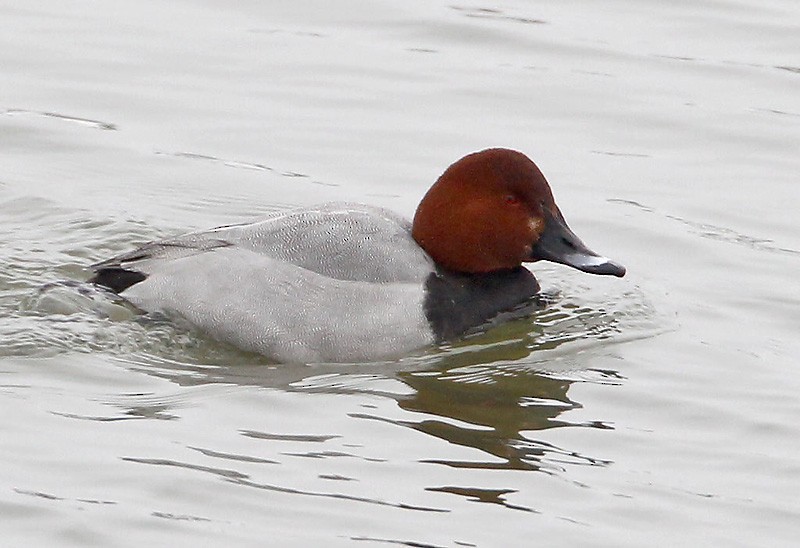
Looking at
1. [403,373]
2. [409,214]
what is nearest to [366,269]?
[403,373]

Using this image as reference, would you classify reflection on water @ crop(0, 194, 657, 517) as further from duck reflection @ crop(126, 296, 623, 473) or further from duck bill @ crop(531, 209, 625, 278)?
duck bill @ crop(531, 209, 625, 278)

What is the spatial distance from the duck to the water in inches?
5.9

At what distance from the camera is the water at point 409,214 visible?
6195mm

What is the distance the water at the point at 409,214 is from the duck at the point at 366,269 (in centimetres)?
15

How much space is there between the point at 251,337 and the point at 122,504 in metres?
1.88

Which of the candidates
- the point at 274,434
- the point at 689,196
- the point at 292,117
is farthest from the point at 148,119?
the point at 274,434

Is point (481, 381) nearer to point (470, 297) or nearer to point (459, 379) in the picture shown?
point (459, 379)

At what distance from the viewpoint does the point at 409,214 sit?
9852mm

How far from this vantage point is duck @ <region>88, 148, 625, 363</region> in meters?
7.76

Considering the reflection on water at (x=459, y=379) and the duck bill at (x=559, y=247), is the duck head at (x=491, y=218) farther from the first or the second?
the reflection on water at (x=459, y=379)

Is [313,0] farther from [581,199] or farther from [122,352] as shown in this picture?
[122,352]

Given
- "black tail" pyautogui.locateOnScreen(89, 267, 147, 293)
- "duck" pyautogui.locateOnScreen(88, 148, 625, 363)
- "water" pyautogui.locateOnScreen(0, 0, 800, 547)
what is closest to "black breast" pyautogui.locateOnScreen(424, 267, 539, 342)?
"duck" pyautogui.locateOnScreen(88, 148, 625, 363)

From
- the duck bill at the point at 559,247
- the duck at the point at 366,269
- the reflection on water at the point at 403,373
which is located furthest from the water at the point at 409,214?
the duck bill at the point at 559,247

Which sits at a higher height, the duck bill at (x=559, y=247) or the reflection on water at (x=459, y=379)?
the duck bill at (x=559, y=247)
